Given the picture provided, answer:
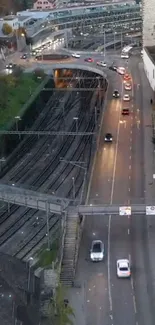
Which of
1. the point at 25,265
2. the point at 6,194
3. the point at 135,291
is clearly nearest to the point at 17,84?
the point at 6,194

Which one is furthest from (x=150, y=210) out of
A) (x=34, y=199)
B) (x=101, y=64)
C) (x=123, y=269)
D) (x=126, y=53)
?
(x=126, y=53)

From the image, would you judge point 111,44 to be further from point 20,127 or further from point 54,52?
point 20,127

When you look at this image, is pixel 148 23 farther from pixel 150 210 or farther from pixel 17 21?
pixel 150 210

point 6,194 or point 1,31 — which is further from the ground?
point 1,31

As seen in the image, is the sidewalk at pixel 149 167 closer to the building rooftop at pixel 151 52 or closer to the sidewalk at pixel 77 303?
the building rooftop at pixel 151 52

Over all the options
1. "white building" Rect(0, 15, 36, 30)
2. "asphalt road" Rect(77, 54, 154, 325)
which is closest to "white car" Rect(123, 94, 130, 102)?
"asphalt road" Rect(77, 54, 154, 325)
